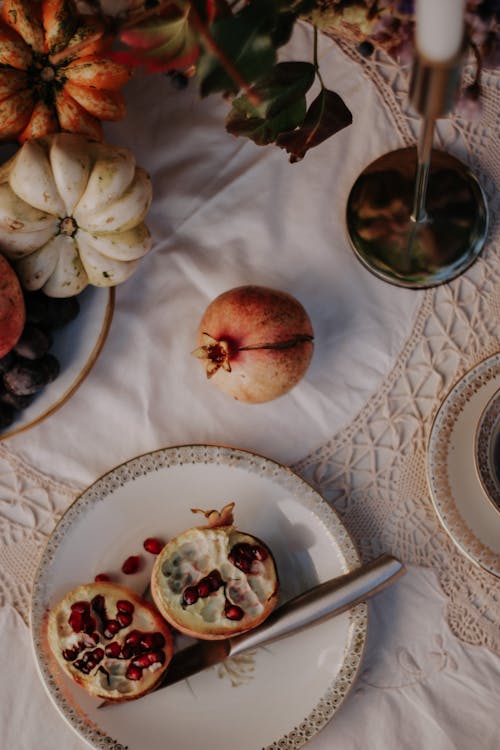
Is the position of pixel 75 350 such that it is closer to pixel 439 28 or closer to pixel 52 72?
pixel 52 72

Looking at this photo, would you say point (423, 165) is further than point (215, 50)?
Yes

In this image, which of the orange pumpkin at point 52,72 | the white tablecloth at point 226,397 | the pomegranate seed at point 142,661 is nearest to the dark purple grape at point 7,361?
the white tablecloth at point 226,397

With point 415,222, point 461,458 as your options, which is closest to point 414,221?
point 415,222

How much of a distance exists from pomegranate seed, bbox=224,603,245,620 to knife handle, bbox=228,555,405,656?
0.04m

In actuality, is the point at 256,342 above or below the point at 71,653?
above

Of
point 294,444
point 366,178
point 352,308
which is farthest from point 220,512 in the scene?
point 366,178

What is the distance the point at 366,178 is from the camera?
0.89 m

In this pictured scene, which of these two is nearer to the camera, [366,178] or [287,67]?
[287,67]

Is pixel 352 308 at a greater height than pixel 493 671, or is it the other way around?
pixel 352 308

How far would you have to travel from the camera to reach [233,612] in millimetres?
822

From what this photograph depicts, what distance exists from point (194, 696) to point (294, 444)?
30cm

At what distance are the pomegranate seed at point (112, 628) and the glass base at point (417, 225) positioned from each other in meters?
0.47

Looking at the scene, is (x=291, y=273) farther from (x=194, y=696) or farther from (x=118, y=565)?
(x=194, y=696)

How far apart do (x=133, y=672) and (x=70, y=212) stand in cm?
47
